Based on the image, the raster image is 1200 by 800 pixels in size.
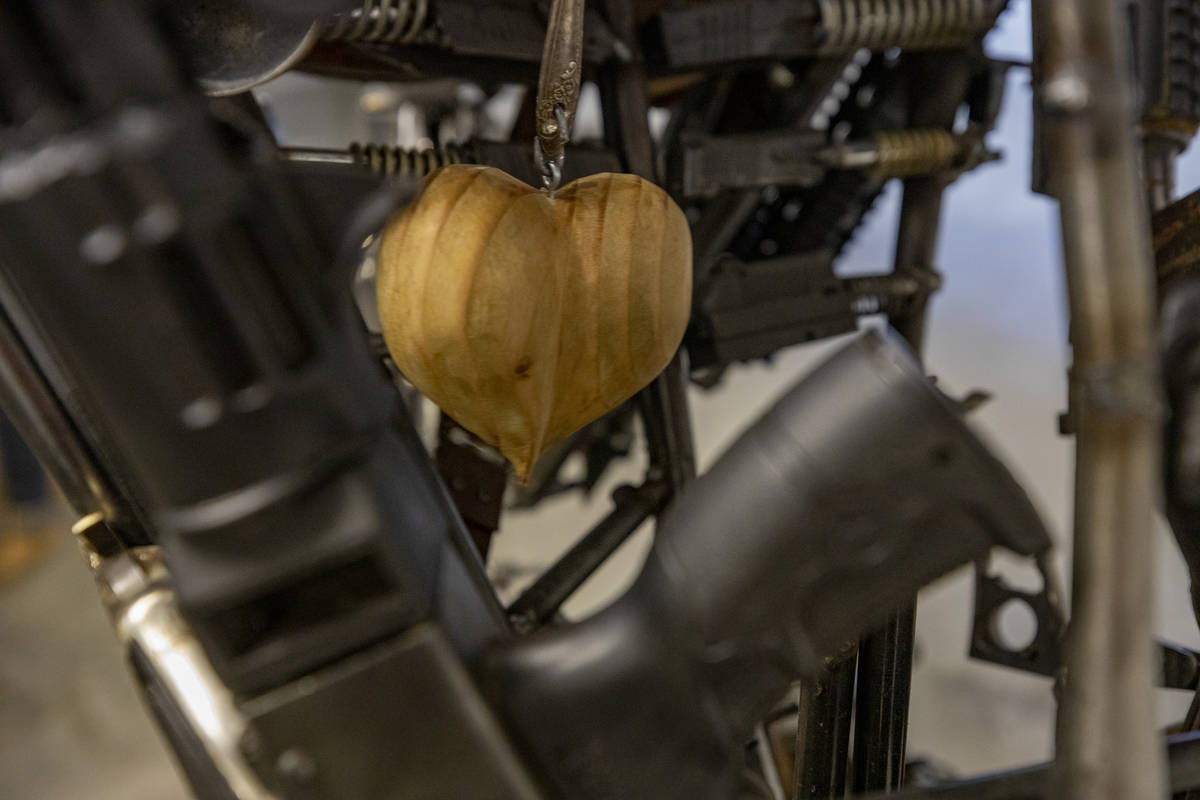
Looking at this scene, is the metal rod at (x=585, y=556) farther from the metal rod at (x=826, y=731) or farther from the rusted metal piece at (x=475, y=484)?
the metal rod at (x=826, y=731)

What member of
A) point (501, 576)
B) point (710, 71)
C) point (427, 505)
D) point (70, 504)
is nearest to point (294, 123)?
point (501, 576)

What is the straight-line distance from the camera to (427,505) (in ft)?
0.84

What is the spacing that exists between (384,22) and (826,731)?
0.37m

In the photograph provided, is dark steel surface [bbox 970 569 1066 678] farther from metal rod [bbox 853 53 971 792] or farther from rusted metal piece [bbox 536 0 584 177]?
rusted metal piece [bbox 536 0 584 177]

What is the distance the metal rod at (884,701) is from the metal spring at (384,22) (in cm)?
34

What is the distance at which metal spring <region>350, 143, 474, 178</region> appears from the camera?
45cm

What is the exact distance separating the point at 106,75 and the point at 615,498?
0.40 metres

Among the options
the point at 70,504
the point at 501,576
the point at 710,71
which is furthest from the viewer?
the point at 501,576

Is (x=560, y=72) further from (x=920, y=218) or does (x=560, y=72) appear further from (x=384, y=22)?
(x=920, y=218)

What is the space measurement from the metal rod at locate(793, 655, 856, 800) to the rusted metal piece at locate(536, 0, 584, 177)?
250mm

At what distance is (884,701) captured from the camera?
0.40 m

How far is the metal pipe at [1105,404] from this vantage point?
0.73 ft

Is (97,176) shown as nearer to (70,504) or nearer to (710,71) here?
(70,504)

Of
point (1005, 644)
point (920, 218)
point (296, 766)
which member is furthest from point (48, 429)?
point (920, 218)
